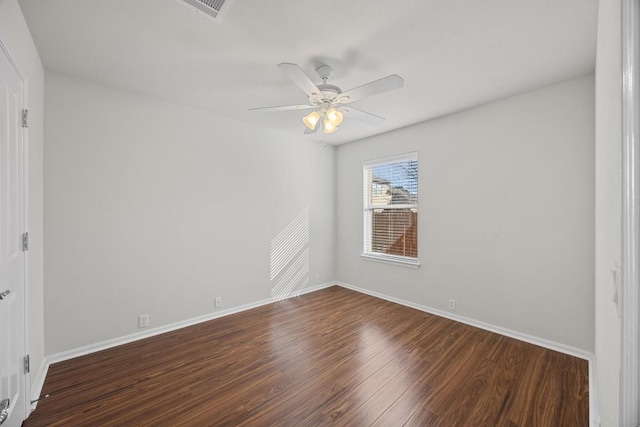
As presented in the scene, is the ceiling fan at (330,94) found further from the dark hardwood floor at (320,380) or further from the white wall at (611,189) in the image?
the dark hardwood floor at (320,380)

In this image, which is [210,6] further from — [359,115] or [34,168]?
[34,168]

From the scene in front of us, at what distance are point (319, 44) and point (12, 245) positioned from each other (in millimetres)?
2328

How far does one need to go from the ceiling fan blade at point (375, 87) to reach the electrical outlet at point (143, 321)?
2.96 meters

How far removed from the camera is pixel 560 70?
228cm

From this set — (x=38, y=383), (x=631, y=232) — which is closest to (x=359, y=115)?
(x=631, y=232)

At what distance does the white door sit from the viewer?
54.2 inches

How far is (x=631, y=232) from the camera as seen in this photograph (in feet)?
1.86

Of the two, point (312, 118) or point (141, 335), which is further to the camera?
point (141, 335)

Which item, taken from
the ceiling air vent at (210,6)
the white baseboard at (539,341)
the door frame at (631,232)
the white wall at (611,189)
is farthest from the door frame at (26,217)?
the white baseboard at (539,341)

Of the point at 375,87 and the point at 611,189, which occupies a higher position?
the point at 375,87

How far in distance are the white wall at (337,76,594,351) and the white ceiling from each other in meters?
0.36

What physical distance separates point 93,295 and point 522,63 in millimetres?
4400

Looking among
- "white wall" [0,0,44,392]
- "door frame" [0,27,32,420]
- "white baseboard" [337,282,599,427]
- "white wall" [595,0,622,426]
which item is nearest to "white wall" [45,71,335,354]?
"white wall" [0,0,44,392]

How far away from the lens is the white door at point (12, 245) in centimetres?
138
